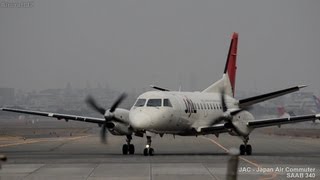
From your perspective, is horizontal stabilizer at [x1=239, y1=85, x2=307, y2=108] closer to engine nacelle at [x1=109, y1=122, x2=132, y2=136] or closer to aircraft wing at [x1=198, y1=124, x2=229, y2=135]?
aircraft wing at [x1=198, y1=124, x2=229, y2=135]

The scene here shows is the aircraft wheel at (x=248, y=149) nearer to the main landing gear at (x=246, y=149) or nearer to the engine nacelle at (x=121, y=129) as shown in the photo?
the main landing gear at (x=246, y=149)

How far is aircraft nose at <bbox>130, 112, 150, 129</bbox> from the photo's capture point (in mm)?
29903

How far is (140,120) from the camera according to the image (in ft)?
98.4

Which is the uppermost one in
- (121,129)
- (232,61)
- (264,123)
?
(232,61)

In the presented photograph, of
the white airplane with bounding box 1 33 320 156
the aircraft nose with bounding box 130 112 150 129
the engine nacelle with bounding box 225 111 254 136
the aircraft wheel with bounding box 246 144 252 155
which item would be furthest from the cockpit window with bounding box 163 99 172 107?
Answer: the aircraft wheel with bounding box 246 144 252 155

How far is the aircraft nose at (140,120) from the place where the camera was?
98.1 ft

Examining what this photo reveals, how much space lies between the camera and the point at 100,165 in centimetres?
2345

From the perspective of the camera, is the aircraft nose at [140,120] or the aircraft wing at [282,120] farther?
the aircraft wing at [282,120]

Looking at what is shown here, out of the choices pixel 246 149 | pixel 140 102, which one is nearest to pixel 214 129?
pixel 246 149

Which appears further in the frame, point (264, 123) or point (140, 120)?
point (264, 123)

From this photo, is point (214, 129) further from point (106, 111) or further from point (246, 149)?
point (106, 111)

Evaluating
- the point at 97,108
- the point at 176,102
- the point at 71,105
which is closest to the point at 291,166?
the point at 176,102

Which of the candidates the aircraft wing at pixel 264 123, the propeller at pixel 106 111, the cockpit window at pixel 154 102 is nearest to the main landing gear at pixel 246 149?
the aircraft wing at pixel 264 123

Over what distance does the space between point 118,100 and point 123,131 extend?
1.50 metres
